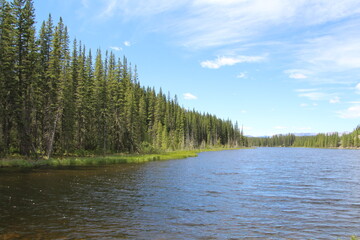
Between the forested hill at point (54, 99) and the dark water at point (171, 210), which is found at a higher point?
the forested hill at point (54, 99)

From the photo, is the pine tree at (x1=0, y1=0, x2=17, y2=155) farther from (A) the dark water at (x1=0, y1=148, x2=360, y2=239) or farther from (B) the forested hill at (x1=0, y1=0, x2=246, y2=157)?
(A) the dark water at (x1=0, y1=148, x2=360, y2=239)

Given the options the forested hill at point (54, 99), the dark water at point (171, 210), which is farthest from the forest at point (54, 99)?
the dark water at point (171, 210)

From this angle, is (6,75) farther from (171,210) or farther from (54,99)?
(171,210)

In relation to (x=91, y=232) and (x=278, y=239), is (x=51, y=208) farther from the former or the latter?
A: (x=278, y=239)

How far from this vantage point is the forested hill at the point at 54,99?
40969 millimetres

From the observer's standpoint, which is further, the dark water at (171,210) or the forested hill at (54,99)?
the forested hill at (54,99)

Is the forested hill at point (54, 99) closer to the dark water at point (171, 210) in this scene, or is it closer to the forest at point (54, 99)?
the forest at point (54, 99)

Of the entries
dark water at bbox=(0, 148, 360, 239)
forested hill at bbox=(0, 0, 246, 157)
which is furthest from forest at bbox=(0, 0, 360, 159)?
dark water at bbox=(0, 148, 360, 239)

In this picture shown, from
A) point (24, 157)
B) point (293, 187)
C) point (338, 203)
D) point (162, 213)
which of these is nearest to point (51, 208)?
point (162, 213)

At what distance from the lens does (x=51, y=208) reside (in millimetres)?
16875

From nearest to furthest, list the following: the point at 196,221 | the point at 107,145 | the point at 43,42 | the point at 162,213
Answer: the point at 196,221 < the point at 162,213 < the point at 43,42 < the point at 107,145

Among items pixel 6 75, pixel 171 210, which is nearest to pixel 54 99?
pixel 6 75

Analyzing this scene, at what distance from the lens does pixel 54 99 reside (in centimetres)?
4656

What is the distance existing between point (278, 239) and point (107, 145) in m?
56.9
